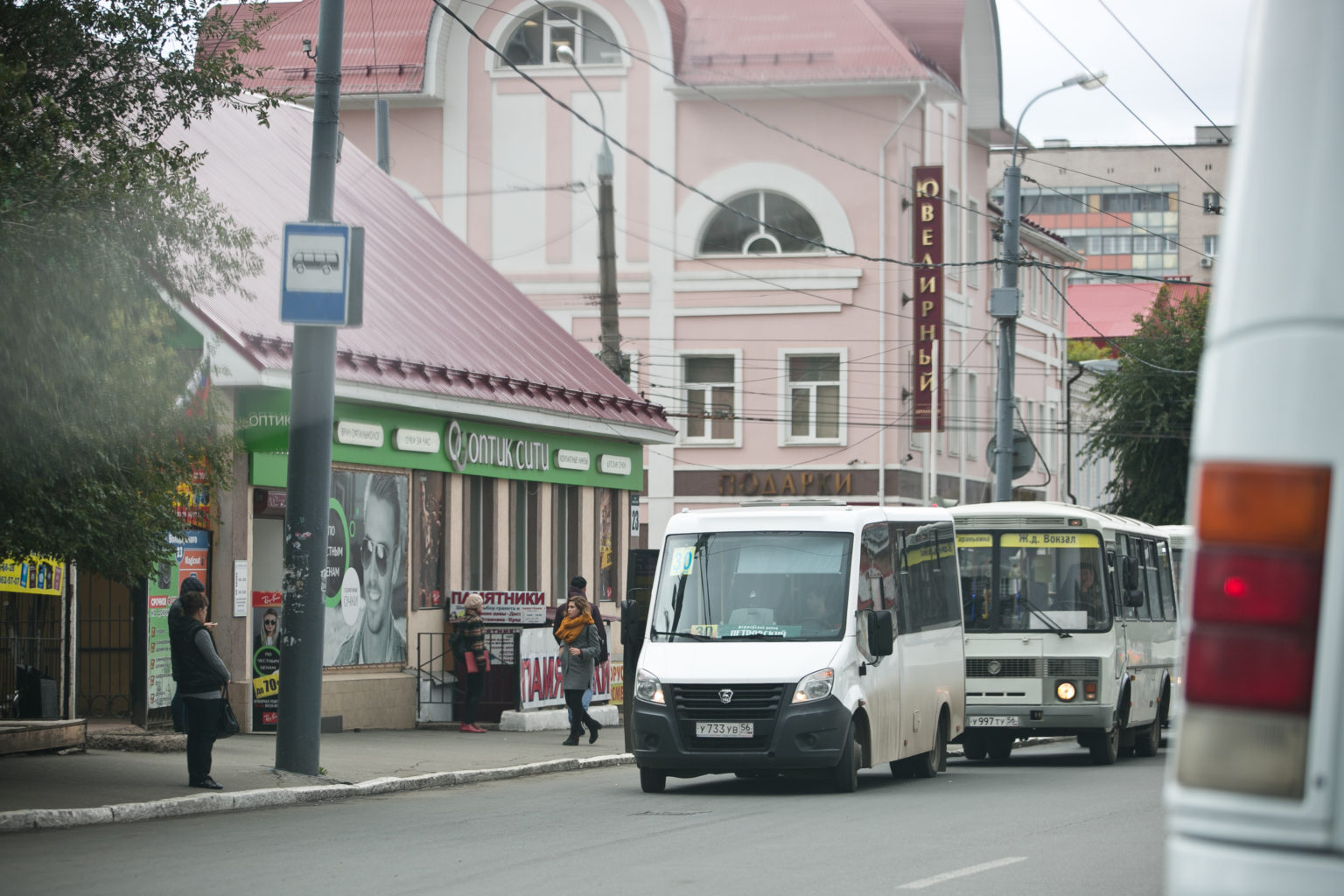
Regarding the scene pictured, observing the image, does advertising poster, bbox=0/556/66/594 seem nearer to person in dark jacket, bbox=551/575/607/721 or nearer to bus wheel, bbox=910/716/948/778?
person in dark jacket, bbox=551/575/607/721

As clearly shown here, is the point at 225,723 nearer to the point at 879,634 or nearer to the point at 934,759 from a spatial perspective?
the point at 879,634

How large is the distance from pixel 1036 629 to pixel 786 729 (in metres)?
6.51

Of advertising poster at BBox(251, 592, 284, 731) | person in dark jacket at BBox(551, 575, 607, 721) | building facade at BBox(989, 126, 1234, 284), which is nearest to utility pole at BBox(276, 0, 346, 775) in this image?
advertising poster at BBox(251, 592, 284, 731)

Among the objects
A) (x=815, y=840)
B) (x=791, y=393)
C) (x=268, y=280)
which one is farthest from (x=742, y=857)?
(x=791, y=393)

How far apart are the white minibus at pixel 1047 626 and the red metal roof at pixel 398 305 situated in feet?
23.6

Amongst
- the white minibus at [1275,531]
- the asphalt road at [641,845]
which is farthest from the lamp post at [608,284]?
the white minibus at [1275,531]

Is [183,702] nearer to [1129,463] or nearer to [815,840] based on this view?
[815,840]

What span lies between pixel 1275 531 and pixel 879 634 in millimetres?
13518

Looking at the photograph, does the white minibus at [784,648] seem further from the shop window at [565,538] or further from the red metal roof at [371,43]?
the red metal roof at [371,43]

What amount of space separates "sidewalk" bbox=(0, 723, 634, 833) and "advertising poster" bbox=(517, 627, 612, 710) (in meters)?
1.02

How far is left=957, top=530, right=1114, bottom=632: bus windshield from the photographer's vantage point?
21.8 meters

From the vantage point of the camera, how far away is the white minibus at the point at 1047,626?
21516 mm

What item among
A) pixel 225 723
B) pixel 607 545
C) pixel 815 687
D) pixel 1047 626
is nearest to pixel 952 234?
pixel 607 545

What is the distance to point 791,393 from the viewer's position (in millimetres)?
46406
